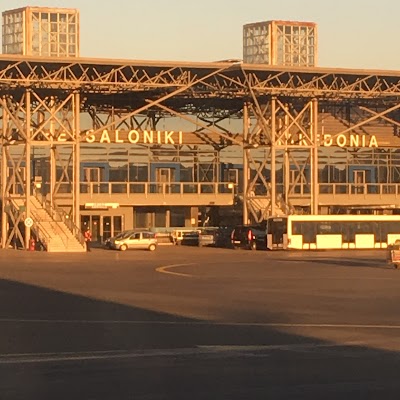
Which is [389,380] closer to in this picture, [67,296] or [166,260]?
[67,296]

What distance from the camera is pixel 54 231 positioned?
226 ft

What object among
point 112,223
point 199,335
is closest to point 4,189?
point 112,223

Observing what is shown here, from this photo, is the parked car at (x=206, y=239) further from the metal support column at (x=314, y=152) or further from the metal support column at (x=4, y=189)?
the metal support column at (x=4, y=189)

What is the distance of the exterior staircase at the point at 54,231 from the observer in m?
67.5

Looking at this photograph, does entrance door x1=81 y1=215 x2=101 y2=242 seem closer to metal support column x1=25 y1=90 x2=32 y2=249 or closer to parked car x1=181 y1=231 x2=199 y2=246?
parked car x1=181 y1=231 x2=199 y2=246

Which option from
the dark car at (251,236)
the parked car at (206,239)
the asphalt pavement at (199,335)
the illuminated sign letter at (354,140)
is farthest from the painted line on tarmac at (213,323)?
the illuminated sign letter at (354,140)

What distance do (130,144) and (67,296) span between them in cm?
5304

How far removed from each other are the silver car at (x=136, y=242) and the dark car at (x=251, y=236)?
17.9 feet

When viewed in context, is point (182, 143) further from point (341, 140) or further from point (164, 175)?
point (341, 140)

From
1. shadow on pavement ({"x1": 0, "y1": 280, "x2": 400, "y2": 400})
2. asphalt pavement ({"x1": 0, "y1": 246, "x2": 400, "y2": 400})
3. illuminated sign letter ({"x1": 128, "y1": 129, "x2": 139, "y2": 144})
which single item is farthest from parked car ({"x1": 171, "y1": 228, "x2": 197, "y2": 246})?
shadow on pavement ({"x1": 0, "y1": 280, "x2": 400, "y2": 400})

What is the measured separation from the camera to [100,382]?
602 inches

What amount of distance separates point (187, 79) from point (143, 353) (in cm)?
4936

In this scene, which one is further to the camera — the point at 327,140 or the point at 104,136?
the point at 327,140

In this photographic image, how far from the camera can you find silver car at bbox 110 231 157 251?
2876 inches
